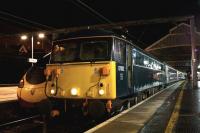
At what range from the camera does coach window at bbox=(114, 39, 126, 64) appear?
35.9 ft

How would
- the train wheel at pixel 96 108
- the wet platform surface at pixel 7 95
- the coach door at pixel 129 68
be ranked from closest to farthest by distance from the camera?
the train wheel at pixel 96 108, the coach door at pixel 129 68, the wet platform surface at pixel 7 95

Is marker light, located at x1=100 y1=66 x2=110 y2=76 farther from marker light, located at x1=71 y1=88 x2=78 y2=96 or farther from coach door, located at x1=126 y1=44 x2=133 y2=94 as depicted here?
coach door, located at x1=126 y1=44 x2=133 y2=94

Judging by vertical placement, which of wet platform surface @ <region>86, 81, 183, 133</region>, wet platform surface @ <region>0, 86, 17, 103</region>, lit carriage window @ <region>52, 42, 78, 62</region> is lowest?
wet platform surface @ <region>86, 81, 183, 133</region>

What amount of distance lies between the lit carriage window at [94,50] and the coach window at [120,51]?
1.21 ft

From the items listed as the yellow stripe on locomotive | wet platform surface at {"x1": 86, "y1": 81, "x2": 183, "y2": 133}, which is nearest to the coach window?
the yellow stripe on locomotive

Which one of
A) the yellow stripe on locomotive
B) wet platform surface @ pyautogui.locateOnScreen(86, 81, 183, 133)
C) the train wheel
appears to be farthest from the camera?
the yellow stripe on locomotive

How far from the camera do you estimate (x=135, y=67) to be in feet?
45.5

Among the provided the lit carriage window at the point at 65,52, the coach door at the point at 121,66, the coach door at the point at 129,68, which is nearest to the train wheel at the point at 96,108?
the coach door at the point at 121,66

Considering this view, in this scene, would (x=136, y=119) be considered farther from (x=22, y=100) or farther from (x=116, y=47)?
(x=22, y=100)

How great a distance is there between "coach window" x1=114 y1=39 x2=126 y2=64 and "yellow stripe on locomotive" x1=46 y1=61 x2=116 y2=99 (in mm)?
564

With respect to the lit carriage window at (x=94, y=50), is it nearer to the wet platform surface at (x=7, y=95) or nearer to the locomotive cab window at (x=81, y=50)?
the locomotive cab window at (x=81, y=50)

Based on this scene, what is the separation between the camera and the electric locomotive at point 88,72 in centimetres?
1028

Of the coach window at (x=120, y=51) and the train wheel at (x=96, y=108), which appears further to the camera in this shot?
the coach window at (x=120, y=51)

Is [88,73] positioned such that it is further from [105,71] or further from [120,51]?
[120,51]
